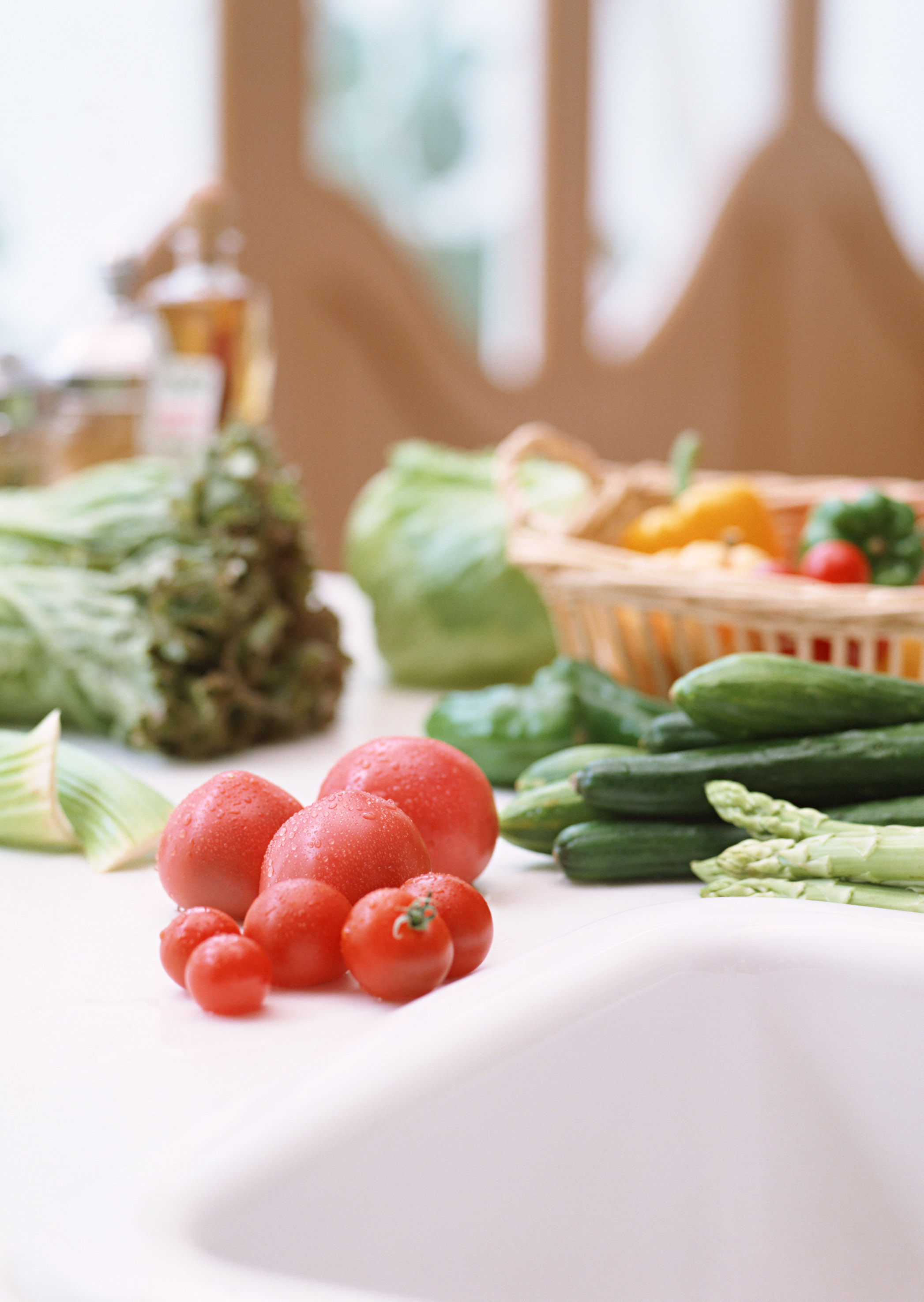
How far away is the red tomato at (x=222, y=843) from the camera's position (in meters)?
0.71

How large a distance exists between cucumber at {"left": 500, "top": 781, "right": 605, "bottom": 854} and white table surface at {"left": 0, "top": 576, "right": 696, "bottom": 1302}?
0.03 m

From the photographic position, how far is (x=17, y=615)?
48.4 inches

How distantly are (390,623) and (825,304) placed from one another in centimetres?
404

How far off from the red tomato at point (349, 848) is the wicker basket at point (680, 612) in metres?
0.44

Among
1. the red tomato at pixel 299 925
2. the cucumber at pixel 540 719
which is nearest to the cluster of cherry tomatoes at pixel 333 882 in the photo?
the red tomato at pixel 299 925

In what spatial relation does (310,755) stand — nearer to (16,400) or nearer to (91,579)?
(91,579)

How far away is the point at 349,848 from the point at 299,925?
0.15 ft

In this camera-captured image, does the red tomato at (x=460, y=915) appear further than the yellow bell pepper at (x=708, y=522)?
No

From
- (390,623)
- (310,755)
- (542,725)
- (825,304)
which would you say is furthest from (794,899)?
(825,304)

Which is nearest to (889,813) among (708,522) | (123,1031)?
(123,1031)

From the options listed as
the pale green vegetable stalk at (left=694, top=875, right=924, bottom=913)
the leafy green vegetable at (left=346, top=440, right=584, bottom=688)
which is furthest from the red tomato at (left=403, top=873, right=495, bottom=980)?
the leafy green vegetable at (left=346, top=440, right=584, bottom=688)

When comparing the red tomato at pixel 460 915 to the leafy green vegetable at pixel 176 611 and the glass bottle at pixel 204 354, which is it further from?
the glass bottle at pixel 204 354

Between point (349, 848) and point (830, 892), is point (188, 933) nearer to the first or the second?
point (349, 848)

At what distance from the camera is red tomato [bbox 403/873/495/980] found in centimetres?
65
